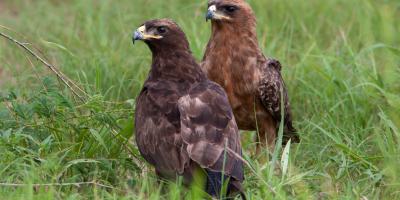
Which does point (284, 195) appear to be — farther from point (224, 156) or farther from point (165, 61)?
point (165, 61)

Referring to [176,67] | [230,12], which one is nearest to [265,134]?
[230,12]

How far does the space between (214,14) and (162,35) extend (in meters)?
0.60

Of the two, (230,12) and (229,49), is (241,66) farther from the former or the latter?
(230,12)

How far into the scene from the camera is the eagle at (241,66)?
7.36 m

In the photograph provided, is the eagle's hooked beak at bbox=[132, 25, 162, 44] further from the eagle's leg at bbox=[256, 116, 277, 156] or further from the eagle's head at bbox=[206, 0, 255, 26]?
the eagle's leg at bbox=[256, 116, 277, 156]

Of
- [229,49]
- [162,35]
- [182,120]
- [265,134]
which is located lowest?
[265,134]

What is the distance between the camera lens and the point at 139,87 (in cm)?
830

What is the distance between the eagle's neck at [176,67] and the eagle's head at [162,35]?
46mm

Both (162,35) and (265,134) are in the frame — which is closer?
(162,35)

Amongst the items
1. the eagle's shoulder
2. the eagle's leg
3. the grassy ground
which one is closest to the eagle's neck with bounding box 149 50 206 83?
the eagle's shoulder

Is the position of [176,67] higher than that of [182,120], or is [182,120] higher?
[176,67]

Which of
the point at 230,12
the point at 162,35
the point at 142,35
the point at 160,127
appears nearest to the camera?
the point at 160,127

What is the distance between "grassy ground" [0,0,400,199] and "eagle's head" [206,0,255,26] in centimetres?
88

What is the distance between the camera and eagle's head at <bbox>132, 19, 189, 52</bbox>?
267 inches
